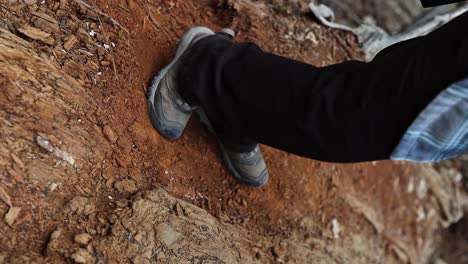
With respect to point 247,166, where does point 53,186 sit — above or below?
above

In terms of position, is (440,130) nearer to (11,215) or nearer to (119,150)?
(119,150)

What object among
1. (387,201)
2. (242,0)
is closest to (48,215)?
(242,0)

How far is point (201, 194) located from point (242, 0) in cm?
76

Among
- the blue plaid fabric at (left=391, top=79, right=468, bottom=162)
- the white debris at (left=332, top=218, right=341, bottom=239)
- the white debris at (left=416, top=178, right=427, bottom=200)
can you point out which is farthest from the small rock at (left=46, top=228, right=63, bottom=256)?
the white debris at (left=416, top=178, right=427, bottom=200)

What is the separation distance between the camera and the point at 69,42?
1248 mm

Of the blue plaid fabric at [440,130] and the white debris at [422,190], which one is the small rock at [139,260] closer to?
the blue plaid fabric at [440,130]

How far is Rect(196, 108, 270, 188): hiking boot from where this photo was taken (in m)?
1.51

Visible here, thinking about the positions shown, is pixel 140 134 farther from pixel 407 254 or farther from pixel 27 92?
pixel 407 254

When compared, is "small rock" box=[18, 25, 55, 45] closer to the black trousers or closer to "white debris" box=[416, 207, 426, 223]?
the black trousers

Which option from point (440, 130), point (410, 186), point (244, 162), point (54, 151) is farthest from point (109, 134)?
point (410, 186)

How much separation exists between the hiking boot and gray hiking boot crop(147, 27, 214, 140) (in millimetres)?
121

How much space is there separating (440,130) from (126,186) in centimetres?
72

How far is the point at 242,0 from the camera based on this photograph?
187cm

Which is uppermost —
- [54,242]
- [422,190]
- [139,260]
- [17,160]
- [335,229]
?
[17,160]
